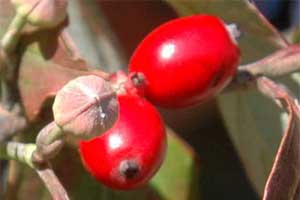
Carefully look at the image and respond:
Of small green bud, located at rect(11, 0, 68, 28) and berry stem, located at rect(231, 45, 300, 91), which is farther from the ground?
small green bud, located at rect(11, 0, 68, 28)

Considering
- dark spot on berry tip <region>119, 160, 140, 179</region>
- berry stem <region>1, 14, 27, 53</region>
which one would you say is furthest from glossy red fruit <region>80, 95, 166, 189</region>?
berry stem <region>1, 14, 27, 53</region>

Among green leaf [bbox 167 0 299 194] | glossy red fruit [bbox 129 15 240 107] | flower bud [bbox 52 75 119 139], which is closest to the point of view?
flower bud [bbox 52 75 119 139]

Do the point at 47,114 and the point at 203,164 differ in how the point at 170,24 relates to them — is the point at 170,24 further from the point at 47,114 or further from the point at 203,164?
the point at 203,164

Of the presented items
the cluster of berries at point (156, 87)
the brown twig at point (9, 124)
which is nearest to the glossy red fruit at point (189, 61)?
the cluster of berries at point (156, 87)

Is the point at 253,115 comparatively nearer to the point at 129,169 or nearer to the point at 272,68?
the point at 272,68

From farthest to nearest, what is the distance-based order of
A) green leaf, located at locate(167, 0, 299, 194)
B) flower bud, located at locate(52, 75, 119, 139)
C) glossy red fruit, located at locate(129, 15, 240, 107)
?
1. green leaf, located at locate(167, 0, 299, 194)
2. glossy red fruit, located at locate(129, 15, 240, 107)
3. flower bud, located at locate(52, 75, 119, 139)

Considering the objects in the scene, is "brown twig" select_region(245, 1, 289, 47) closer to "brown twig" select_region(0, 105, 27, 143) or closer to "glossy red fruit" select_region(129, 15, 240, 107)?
"glossy red fruit" select_region(129, 15, 240, 107)

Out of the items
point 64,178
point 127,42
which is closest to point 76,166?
point 64,178
